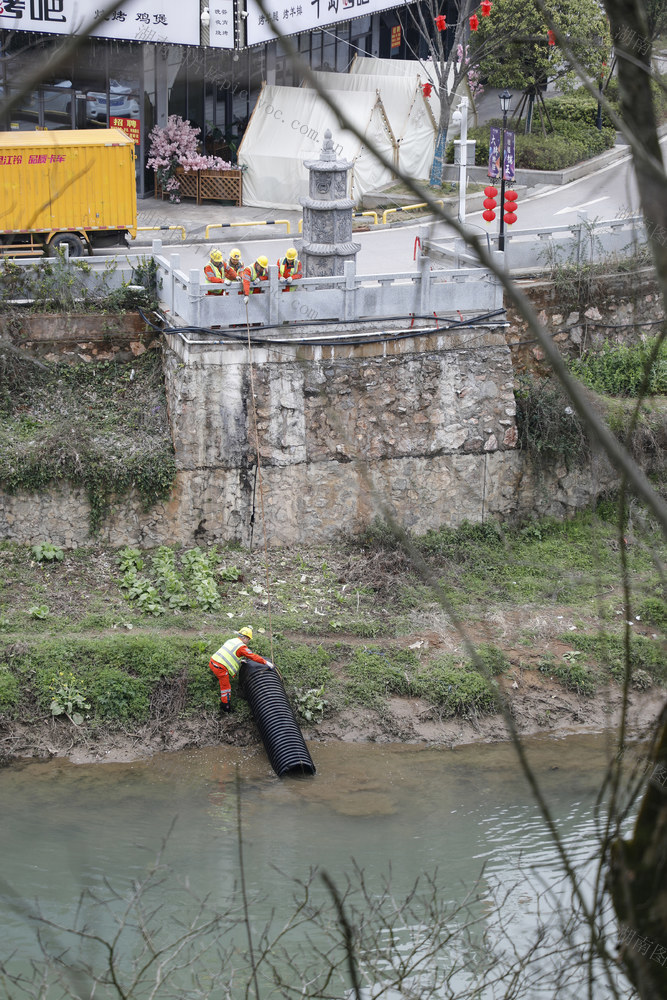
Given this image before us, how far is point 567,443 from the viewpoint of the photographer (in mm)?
14344

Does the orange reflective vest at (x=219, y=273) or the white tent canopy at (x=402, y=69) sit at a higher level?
the white tent canopy at (x=402, y=69)

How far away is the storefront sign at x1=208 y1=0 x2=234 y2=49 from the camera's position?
19.1 m

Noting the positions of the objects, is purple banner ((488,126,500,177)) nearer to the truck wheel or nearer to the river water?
the truck wheel

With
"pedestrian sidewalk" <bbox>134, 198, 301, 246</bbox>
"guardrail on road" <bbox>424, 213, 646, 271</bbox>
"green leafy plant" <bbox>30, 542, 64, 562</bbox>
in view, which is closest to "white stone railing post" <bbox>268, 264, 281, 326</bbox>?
"guardrail on road" <bbox>424, 213, 646, 271</bbox>

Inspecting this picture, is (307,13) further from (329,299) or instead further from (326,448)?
(326,448)

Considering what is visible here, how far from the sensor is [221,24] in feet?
63.0

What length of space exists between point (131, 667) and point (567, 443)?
6680mm

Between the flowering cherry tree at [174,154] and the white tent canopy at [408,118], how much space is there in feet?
10.1

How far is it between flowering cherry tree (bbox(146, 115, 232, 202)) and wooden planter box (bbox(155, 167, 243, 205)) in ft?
0.39

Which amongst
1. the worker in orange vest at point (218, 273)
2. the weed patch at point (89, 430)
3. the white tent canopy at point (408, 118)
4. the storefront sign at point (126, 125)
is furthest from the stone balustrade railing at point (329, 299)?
the white tent canopy at point (408, 118)

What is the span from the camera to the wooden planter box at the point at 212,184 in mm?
21203

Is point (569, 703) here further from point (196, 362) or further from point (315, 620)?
point (196, 362)

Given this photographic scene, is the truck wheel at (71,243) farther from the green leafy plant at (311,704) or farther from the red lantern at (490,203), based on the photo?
the green leafy plant at (311,704)

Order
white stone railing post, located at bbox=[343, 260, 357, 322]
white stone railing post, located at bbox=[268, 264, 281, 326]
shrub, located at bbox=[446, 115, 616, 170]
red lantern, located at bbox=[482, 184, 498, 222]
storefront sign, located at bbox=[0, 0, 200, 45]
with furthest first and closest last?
shrub, located at bbox=[446, 115, 616, 170]
storefront sign, located at bbox=[0, 0, 200, 45]
red lantern, located at bbox=[482, 184, 498, 222]
white stone railing post, located at bbox=[343, 260, 357, 322]
white stone railing post, located at bbox=[268, 264, 281, 326]
